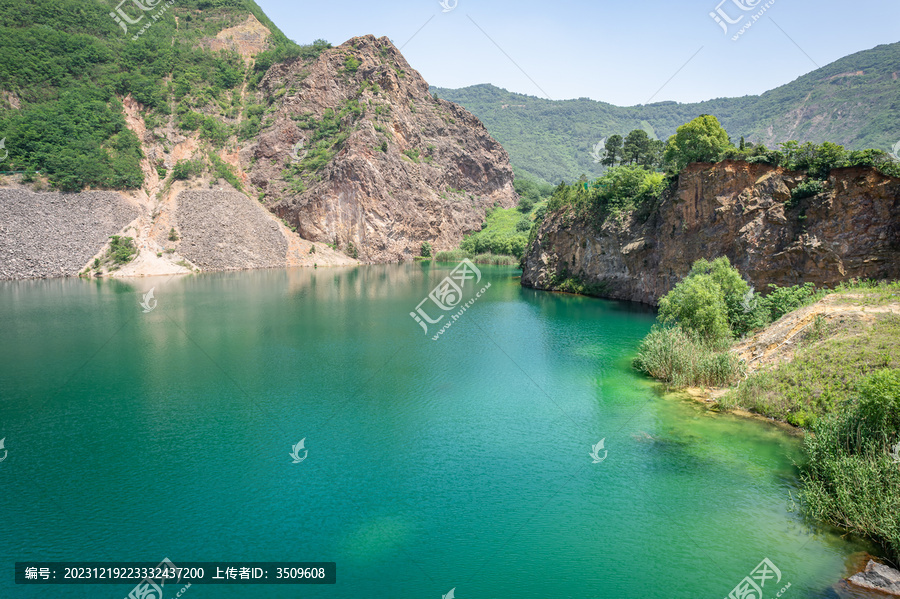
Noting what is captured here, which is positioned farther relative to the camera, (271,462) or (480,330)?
(480,330)

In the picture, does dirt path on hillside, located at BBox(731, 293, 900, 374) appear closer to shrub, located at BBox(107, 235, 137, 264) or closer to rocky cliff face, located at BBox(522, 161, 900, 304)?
rocky cliff face, located at BBox(522, 161, 900, 304)

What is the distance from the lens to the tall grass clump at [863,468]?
1231 cm

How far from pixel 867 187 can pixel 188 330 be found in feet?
146

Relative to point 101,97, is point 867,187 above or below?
below

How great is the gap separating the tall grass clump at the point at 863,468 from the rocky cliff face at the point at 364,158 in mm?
85977

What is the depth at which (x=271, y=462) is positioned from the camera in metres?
16.7

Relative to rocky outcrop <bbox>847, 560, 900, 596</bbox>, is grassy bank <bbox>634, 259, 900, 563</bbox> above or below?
above

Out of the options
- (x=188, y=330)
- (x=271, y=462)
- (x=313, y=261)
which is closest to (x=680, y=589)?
(x=271, y=462)

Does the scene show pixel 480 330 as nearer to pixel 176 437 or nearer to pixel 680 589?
pixel 176 437

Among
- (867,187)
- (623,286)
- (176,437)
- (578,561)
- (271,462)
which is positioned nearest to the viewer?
(578,561)

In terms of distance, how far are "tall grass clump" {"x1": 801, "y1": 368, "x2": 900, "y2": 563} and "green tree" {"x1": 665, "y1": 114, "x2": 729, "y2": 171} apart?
93.3 ft

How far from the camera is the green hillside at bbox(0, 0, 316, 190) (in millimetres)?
69062

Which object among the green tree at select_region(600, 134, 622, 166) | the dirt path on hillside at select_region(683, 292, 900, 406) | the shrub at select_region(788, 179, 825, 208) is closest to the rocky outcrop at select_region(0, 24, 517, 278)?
the green tree at select_region(600, 134, 622, 166)

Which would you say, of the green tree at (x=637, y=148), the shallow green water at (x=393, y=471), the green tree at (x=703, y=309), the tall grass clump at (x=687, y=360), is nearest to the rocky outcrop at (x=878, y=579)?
the shallow green water at (x=393, y=471)
